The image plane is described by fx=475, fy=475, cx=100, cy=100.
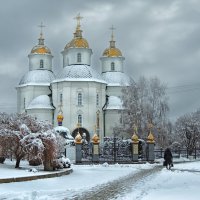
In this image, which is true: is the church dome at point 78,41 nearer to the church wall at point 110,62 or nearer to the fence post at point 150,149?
the church wall at point 110,62

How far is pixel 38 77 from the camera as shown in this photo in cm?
6550

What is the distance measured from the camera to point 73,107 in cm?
6000

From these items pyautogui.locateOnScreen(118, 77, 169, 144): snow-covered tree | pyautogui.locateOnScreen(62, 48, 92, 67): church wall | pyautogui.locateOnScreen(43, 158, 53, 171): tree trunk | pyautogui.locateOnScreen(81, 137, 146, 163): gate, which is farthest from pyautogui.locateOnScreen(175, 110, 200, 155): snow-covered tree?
pyautogui.locateOnScreen(43, 158, 53, 171): tree trunk

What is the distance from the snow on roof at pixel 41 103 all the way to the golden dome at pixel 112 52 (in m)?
12.6

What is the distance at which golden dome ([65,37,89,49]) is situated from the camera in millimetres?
64375

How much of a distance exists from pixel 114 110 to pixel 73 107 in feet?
18.6

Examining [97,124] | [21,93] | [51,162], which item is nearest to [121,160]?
[51,162]

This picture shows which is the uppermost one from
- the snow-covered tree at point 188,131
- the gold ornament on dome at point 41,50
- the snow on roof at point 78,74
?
the gold ornament on dome at point 41,50

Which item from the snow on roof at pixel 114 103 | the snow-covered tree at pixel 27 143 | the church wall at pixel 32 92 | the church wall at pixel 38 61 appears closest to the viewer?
the snow-covered tree at pixel 27 143

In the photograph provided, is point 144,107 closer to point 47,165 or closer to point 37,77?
point 37,77

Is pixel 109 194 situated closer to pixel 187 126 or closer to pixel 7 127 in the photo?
pixel 7 127

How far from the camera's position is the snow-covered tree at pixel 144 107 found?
163 ft

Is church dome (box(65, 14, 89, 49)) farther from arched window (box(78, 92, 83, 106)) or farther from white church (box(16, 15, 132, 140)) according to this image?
arched window (box(78, 92, 83, 106))

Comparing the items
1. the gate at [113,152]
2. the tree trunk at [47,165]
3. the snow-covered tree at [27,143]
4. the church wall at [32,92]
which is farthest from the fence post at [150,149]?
the church wall at [32,92]
